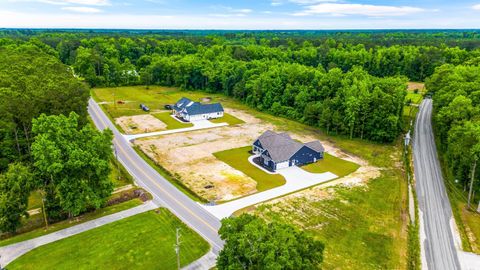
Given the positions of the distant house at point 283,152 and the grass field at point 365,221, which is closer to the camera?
the grass field at point 365,221

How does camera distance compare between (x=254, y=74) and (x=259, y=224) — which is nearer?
(x=259, y=224)

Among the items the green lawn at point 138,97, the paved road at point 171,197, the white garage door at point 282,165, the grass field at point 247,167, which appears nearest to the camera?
the paved road at point 171,197

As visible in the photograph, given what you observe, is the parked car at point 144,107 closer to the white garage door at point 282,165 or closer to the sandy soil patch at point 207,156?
the sandy soil patch at point 207,156

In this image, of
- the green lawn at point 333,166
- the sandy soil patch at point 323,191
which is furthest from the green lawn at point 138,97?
the sandy soil patch at point 323,191

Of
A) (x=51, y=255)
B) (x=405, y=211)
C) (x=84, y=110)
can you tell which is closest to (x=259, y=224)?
(x=51, y=255)

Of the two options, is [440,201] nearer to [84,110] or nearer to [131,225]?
[131,225]

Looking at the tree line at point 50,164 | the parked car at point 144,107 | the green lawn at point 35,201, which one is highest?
the tree line at point 50,164

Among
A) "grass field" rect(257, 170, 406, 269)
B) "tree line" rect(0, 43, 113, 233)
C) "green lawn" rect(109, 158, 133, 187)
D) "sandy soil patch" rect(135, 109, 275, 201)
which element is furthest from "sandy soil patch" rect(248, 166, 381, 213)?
"green lawn" rect(109, 158, 133, 187)

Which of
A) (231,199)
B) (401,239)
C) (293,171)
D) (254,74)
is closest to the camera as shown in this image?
(401,239)
